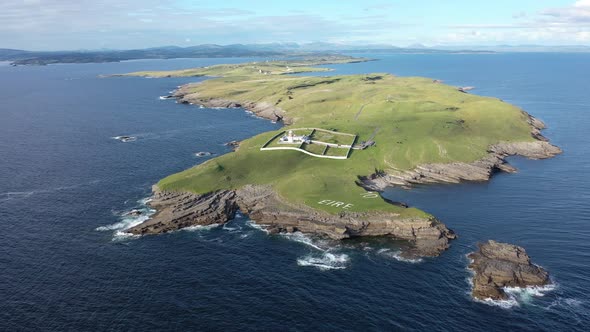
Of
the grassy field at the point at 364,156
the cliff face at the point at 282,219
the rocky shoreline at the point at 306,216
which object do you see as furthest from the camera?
the grassy field at the point at 364,156

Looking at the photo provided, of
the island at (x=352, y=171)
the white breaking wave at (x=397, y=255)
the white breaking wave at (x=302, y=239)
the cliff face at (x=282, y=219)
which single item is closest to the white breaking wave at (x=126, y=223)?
the cliff face at (x=282, y=219)

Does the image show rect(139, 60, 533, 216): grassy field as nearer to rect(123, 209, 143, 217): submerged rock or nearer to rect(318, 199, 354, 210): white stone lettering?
rect(318, 199, 354, 210): white stone lettering

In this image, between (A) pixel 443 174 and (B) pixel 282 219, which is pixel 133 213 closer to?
(B) pixel 282 219

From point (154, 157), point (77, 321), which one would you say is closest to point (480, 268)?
point (77, 321)

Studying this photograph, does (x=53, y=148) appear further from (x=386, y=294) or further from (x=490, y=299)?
(x=490, y=299)

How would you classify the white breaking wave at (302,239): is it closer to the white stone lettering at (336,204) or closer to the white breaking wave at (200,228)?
the white stone lettering at (336,204)
